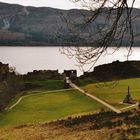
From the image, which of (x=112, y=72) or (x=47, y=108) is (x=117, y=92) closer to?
(x=47, y=108)

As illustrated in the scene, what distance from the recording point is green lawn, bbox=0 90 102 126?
4743cm

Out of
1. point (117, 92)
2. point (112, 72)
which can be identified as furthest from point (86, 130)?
point (112, 72)

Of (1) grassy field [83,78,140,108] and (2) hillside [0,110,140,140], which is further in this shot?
(1) grassy field [83,78,140,108]

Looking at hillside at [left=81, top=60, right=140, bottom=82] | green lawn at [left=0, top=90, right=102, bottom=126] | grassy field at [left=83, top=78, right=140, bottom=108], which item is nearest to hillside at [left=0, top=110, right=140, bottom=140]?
green lawn at [left=0, top=90, right=102, bottom=126]

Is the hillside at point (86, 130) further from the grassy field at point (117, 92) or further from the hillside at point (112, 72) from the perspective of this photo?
the hillside at point (112, 72)

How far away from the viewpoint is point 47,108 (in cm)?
5456

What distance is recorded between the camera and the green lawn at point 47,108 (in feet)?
156

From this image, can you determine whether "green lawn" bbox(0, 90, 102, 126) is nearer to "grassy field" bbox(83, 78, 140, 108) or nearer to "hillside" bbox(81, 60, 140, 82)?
"grassy field" bbox(83, 78, 140, 108)

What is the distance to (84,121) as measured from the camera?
28406 mm

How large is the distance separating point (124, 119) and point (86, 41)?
1261 centimetres

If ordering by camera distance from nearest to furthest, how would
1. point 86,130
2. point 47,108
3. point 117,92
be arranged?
point 86,130 < point 47,108 < point 117,92

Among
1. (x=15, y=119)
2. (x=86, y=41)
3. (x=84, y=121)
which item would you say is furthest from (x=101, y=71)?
(x=86, y=41)

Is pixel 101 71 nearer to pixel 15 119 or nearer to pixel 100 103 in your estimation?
pixel 100 103

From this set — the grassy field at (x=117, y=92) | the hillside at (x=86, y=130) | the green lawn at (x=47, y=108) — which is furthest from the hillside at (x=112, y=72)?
the hillside at (x=86, y=130)
